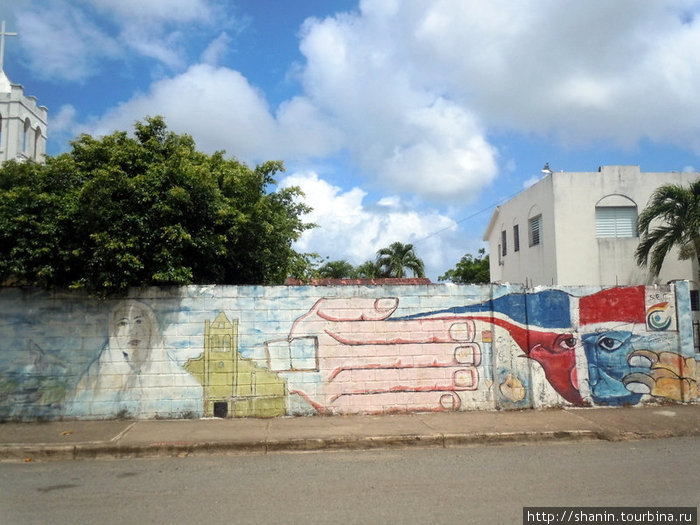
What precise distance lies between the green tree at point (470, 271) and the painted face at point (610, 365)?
29.2 metres

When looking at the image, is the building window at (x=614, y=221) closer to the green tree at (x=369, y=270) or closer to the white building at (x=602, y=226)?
the white building at (x=602, y=226)

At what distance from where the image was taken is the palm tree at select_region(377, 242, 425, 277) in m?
34.0

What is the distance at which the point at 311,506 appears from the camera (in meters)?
5.01

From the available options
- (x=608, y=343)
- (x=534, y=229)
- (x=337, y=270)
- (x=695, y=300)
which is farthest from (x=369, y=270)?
(x=608, y=343)

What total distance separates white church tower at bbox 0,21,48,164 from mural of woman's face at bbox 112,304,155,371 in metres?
16.8

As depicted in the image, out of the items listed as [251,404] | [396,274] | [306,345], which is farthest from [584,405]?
[396,274]

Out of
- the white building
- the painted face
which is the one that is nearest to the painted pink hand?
the painted face

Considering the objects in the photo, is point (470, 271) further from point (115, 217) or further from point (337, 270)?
point (115, 217)

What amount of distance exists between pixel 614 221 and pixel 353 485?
17682mm

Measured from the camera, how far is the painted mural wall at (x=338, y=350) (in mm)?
8641

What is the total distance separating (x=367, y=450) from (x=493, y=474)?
1939 millimetres

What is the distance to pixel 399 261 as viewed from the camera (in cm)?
3409

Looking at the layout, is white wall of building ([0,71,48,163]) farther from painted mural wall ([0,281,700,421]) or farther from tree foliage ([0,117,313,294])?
painted mural wall ([0,281,700,421])

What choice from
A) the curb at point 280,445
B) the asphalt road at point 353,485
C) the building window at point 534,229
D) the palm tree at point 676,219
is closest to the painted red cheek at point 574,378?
the curb at point 280,445
